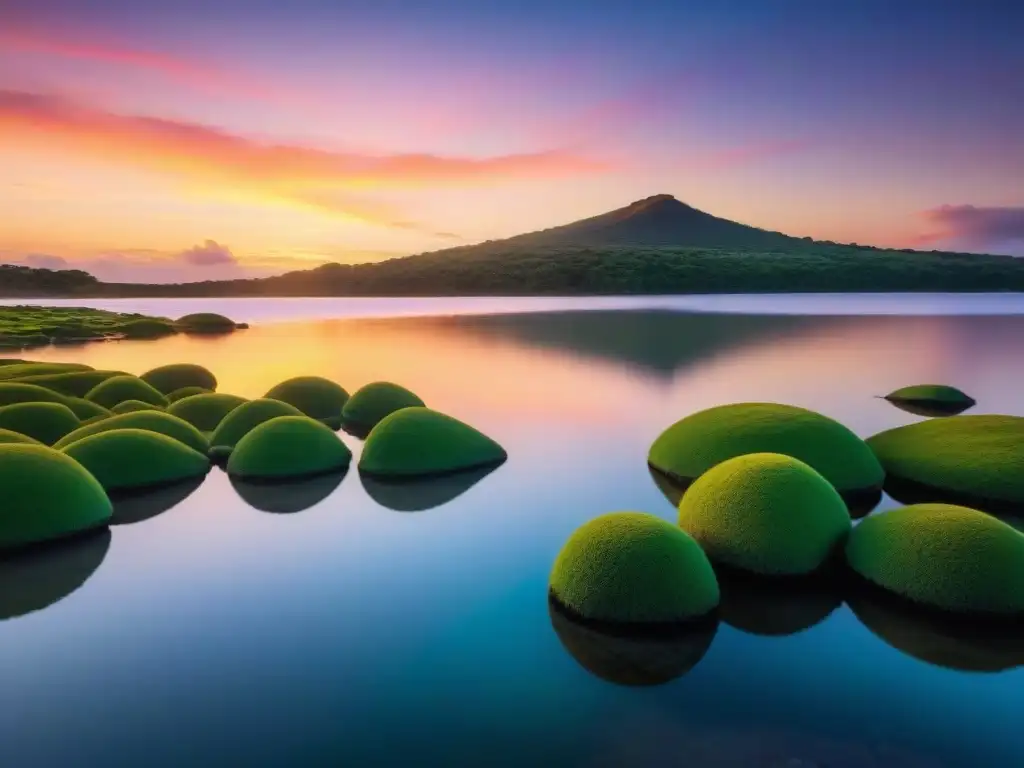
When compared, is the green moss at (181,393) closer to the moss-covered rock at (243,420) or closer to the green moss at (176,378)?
the green moss at (176,378)

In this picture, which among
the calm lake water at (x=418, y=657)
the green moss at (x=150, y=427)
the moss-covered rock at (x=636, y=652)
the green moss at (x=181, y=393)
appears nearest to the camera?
the calm lake water at (x=418, y=657)

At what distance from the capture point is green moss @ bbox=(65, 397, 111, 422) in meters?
16.1

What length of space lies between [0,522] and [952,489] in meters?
14.5

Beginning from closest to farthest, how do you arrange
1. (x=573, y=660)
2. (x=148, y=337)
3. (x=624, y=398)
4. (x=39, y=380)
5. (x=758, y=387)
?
(x=573, y=660) < (x=39, y=380) < (x=624, y=398) < (x=758, y=387) < (x=148, y=337)

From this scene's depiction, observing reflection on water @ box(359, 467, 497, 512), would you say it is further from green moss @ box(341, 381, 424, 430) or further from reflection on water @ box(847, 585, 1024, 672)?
reflection on water @ box(847, 585, 1024, 672)

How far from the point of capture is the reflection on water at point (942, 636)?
23.2 feet

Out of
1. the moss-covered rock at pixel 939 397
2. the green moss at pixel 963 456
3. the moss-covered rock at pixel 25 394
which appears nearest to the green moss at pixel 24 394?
the moss-covered rock at pixel 25 394

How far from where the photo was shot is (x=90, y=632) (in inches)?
325

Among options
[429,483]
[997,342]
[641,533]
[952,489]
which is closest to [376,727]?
[641,533]

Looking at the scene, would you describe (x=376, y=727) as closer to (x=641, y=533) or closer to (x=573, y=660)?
(x=573, y=660)

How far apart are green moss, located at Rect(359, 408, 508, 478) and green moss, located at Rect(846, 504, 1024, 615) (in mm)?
8167

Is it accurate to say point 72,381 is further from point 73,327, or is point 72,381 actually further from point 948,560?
point 73,327

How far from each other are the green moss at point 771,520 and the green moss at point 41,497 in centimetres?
872

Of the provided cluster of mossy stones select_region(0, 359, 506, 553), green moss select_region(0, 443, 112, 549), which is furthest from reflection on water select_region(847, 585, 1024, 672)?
green moss select_region(0, 443, 112, 549)
